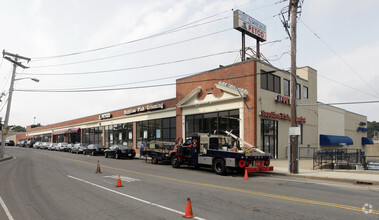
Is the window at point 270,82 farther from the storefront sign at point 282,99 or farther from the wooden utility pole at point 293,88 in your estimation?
the wooden utility pole at point 293,88

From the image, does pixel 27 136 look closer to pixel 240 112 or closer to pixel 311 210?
pixel 240 112

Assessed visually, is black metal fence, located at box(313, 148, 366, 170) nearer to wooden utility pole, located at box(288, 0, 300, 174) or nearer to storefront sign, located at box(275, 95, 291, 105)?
wooden utility pole, located at box(288, 0, 300, 174)

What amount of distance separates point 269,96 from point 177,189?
51.9ft

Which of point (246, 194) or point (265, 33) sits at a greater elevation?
point (265, 33)

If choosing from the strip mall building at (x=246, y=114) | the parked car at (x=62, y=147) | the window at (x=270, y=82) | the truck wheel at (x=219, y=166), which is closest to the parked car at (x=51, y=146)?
the parked car at (x=62, y=147)

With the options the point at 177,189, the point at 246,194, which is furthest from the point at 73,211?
the point at 246,194

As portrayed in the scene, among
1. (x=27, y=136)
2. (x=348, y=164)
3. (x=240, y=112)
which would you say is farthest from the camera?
(x=27, y=136)

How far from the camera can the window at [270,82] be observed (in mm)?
23486

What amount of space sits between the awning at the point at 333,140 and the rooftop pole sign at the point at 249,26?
43.2 ft

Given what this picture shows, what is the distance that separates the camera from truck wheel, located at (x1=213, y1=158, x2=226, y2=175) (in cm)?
1527

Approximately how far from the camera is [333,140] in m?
32.5

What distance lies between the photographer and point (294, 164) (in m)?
16.0

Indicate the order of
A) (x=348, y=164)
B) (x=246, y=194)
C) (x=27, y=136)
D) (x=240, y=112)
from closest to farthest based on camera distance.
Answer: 1. (x=246, y=194)
2. (x=348, y=164)
3. (x=240, y=112)
4. (x=27, y=136)

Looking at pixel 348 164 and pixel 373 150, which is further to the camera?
pixel 373 150
